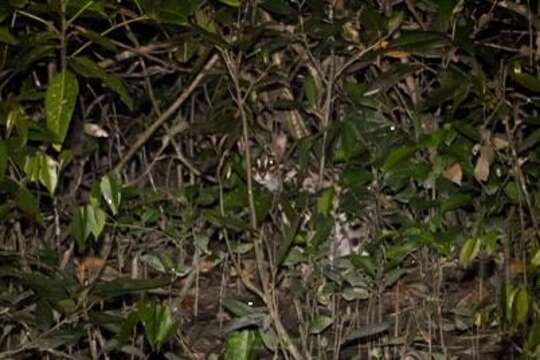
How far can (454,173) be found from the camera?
2.93 metres

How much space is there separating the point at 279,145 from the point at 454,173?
473 millimetres

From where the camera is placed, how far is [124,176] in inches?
133

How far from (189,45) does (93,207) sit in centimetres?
47

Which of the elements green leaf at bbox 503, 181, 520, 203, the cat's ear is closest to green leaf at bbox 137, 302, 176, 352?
the cat's ear

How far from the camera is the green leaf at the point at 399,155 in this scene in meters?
2.83

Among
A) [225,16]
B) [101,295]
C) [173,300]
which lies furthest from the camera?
[173,300]

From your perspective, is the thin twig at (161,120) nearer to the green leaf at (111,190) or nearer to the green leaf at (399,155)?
the green leaf at (111,190)

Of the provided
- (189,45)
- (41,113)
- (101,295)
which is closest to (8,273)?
(101,295)

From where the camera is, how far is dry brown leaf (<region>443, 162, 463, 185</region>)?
9.59ft

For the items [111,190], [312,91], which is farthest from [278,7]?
[111,190]

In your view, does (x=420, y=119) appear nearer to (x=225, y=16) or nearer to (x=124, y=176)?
(x=225, y=16)

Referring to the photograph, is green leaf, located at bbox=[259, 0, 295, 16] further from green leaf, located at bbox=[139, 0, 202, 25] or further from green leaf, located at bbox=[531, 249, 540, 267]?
green leaf, located at bbox=[531, 249, 540, 267]

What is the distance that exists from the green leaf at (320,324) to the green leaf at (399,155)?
39 centimetres

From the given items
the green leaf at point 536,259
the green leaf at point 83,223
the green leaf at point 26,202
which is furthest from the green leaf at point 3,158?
the green leaf at point 536,259
